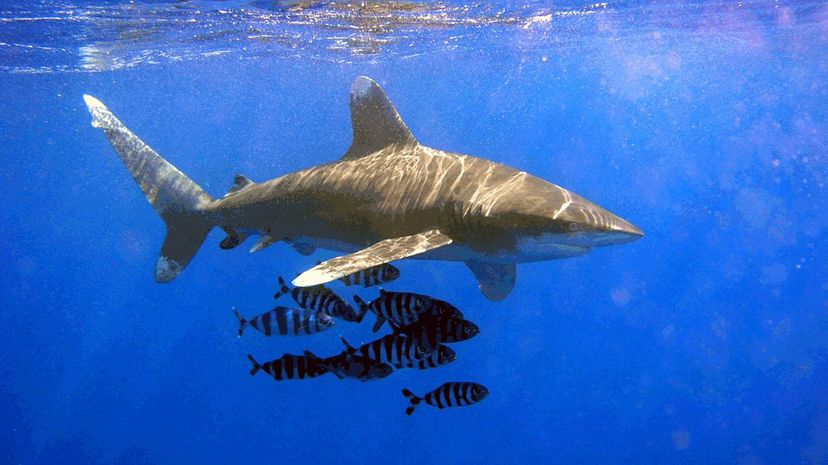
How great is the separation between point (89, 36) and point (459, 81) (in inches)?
1124

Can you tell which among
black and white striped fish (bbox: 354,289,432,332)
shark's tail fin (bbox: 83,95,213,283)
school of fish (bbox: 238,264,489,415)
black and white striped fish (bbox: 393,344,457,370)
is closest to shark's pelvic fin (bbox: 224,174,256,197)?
shark's tail fin (bbox: 83,95,213,283)

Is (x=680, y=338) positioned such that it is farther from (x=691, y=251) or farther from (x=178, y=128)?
(x=178, y=128)

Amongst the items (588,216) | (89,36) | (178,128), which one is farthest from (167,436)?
(178,128)

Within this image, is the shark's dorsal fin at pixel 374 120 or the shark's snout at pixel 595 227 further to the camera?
the shark's dorsal fin at pixel 374 120

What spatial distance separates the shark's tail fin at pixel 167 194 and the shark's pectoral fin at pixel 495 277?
4091 mm

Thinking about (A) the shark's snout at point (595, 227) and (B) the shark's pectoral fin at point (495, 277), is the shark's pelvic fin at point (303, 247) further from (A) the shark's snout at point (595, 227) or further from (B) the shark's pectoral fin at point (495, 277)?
(A) the shark's snout at point (595, 227)

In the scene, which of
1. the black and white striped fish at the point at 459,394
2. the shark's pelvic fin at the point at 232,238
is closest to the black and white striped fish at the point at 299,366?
the black and white striped fish at the point at 459,394

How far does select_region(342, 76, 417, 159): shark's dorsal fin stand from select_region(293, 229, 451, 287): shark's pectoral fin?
184 centimetres

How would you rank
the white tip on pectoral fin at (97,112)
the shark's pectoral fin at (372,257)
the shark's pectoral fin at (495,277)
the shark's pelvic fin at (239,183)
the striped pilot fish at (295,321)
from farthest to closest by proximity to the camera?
the shark's pelvic fin at (239,183)
the white tip on pectoral fin at (97,112)
the shark's pectoral fin at (495,277)
the striped pilot fish at (295,321)
the shark's pectoral fin at (372,257)

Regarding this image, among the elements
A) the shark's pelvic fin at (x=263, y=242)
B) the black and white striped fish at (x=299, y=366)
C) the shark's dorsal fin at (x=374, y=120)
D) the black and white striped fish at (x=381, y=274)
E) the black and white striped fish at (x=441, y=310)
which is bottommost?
the black and white striped fish at (x=299, y=366)

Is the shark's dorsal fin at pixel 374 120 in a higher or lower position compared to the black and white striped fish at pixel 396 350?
higher

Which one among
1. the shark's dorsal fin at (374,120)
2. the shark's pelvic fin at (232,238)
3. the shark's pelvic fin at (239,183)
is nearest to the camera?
the shark's dorsal fin at (374,120)

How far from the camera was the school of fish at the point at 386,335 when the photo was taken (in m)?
5.36

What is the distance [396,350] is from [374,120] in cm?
334
